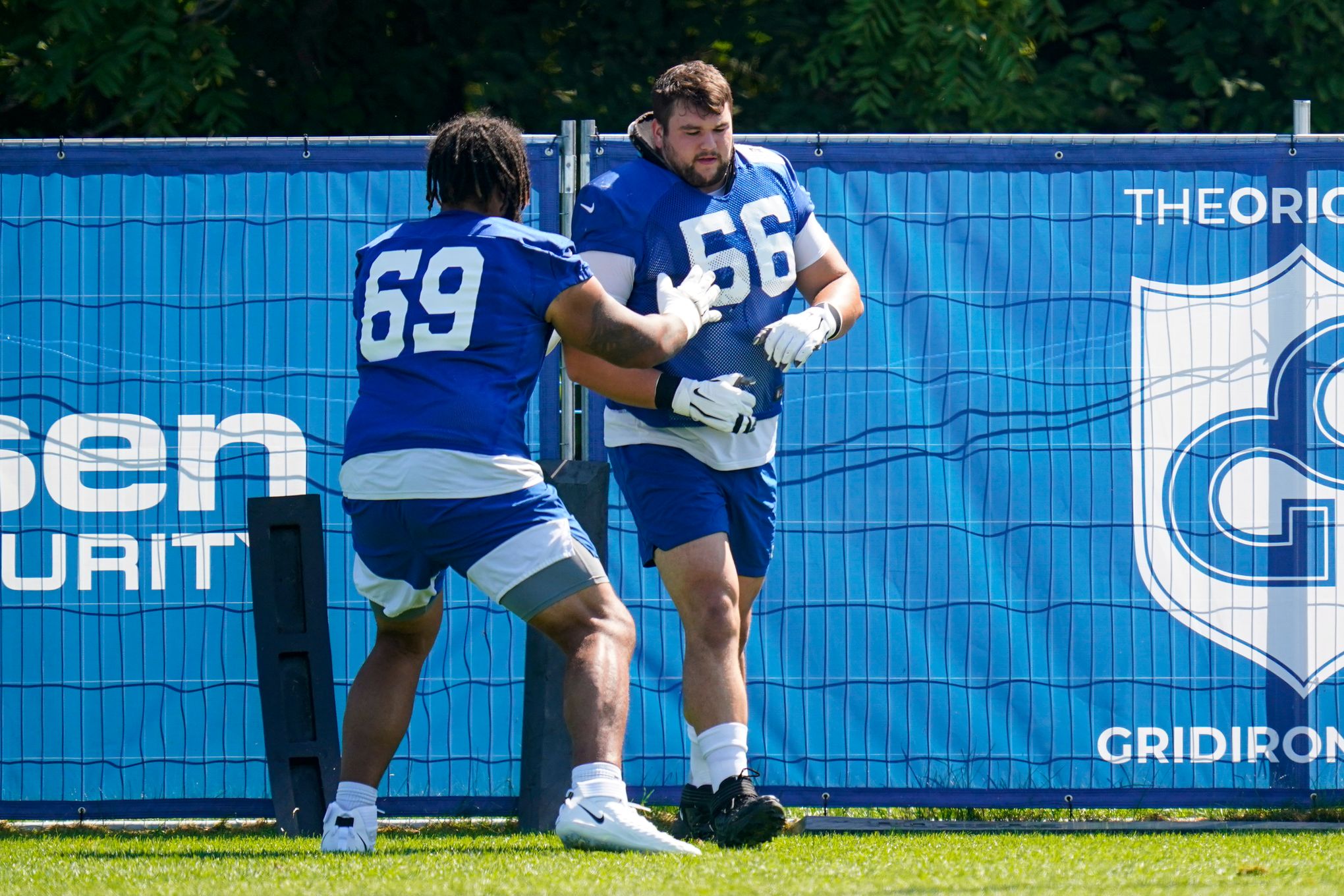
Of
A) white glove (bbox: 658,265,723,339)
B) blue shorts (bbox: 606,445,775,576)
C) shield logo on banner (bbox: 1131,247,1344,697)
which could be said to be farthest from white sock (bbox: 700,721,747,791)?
shield logo on banner (bbox: 1131,247,1344,697)

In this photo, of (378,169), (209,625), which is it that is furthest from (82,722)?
(378,169)

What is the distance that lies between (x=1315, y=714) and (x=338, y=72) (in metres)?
A: 5.74

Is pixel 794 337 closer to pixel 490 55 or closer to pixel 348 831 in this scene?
pixel 348 831

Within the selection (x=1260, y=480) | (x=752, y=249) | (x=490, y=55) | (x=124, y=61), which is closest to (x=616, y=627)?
(x=752, y=249)

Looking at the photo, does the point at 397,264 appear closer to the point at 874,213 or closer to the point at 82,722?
the point at 874,213

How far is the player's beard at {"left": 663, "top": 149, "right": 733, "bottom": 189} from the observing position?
4.16m

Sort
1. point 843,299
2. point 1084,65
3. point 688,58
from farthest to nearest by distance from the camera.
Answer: point 688,58 → point 1084,65 → point 843,299

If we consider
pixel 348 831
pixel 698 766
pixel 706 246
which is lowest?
pixel 348 831

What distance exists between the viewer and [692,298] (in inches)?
157

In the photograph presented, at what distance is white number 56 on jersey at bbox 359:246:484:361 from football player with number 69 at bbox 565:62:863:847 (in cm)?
31

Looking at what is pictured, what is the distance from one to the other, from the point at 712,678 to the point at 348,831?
0.95 metres

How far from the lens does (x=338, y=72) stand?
825 centimetres

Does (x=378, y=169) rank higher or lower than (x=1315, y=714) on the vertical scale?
higher

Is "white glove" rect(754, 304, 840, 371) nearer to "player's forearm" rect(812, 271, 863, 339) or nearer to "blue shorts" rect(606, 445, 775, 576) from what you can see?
"player's forearm" rect(812, 271, 863, 339)
